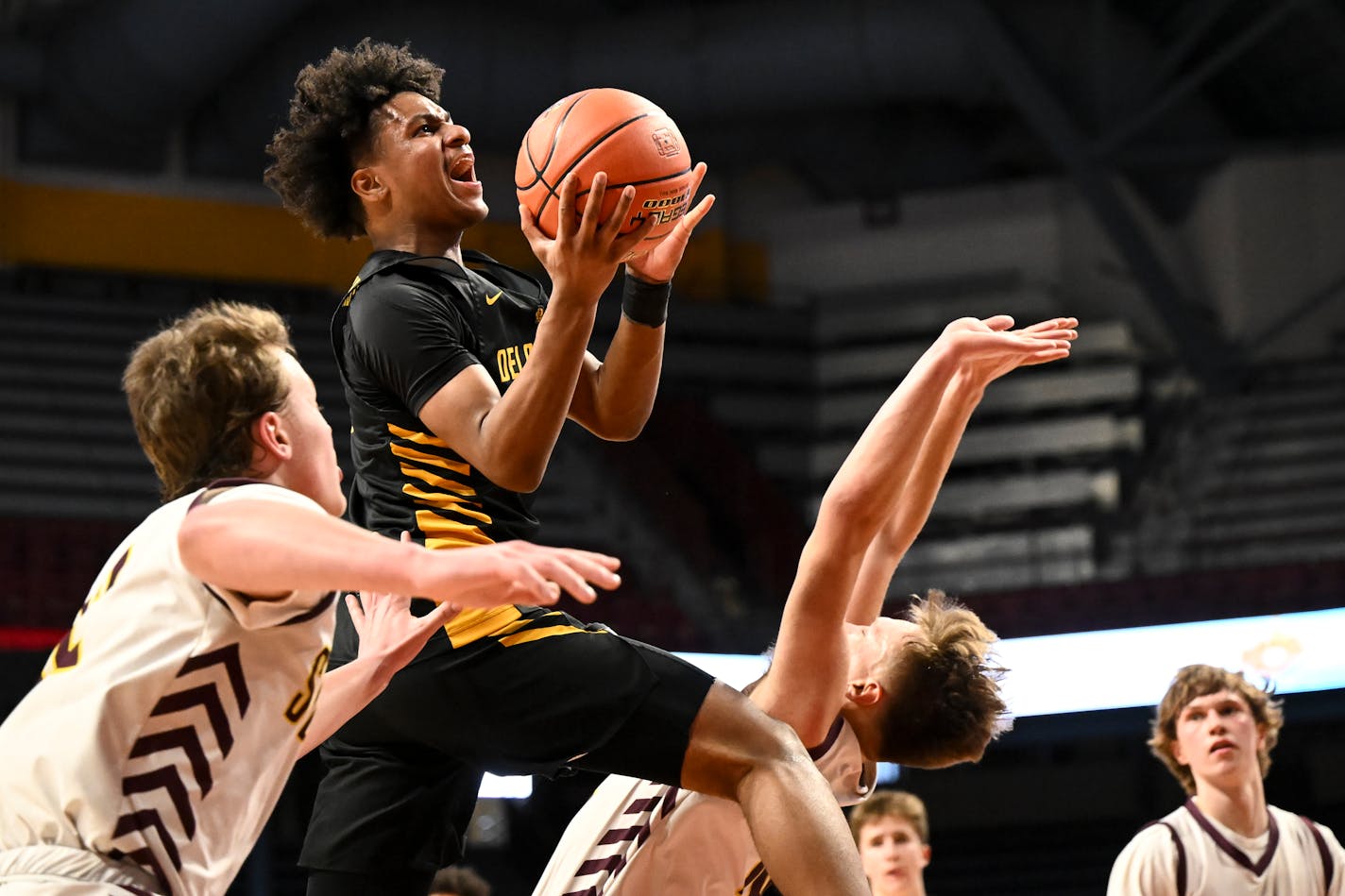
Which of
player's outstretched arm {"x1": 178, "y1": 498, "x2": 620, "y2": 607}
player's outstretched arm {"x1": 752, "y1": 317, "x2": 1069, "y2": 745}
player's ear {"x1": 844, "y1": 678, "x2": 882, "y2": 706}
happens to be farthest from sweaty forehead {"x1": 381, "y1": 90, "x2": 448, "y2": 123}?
player's ear {"x1": 844, "y1": 678, "x2": 882, "y2": 706}

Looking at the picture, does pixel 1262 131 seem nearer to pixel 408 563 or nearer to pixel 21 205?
pixel 21 205

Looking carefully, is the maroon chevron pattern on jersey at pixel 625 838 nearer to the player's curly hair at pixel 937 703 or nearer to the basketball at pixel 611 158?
the player's curly hair at pixel 937 703

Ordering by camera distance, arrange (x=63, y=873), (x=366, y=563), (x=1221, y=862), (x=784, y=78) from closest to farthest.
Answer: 1. (x=366, y=563)
2. (x=63, y=873)
3. (x=1221, y=862)
4. (x=784, y=78)

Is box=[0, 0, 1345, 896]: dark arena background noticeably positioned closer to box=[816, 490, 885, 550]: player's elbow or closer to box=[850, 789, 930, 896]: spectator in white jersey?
box=[850, 789, 930, 896]: spectator in white jersey

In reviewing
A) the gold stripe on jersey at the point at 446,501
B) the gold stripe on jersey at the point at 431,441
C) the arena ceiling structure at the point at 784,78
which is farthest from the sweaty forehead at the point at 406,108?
the arena ceiling structure at the point at 784,78

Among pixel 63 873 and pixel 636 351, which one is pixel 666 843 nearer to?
pixel 636 351

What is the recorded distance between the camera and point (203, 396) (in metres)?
2.53

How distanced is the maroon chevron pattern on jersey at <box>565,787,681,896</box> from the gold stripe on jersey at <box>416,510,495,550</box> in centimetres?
81

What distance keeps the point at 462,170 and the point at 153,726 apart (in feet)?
4.79

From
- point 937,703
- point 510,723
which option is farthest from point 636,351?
point 937,703

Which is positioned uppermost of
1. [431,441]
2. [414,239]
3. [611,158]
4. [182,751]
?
[611,158]

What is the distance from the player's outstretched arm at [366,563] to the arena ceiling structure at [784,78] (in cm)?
1189

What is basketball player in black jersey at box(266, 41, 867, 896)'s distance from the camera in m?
2.94

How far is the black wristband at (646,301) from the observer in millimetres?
3471
